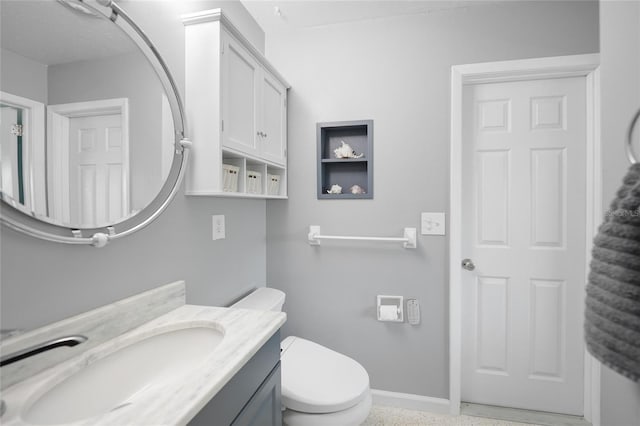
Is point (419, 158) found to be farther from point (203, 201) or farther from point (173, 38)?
point (173, 38)

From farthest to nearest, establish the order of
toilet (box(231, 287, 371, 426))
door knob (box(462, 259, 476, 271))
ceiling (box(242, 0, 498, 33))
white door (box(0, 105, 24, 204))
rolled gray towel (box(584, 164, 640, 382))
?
door knob (box(462, 259, 476, 271)), ceiling (box(242, 0, 498, 33)), toilet (box(231, 287, 371, 426)), white door (box(0, 105, 24, 204)), rolled gray towel (box(584, 164, 640, 382))

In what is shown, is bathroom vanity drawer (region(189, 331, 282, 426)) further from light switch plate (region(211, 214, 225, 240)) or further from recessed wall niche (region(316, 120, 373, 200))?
recessed wall niche (region(316, 120, 373, 200))

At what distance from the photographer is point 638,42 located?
74 cm

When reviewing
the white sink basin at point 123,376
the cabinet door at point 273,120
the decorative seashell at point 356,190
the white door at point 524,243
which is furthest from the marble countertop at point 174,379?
the white door at point 524,243

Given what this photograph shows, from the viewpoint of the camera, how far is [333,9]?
6.23 feet

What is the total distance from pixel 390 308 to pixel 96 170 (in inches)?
63.0

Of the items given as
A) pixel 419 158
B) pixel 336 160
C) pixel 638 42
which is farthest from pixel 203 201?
pixel 638 42

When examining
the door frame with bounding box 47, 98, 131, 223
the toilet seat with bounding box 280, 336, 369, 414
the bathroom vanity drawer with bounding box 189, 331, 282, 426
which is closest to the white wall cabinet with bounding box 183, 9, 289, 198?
the door frame with bounding box 47, 98, 131, 223

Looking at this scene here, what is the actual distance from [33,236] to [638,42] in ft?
4.97

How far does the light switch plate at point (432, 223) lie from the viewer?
6.28 feet

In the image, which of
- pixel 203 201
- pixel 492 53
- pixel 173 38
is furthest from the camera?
pixel 492 53

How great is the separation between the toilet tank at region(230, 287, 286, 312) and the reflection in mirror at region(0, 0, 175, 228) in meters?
0.82

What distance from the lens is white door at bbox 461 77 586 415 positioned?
1.87 metres

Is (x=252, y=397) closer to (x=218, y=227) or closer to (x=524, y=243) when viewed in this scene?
(x=218, y=227)
